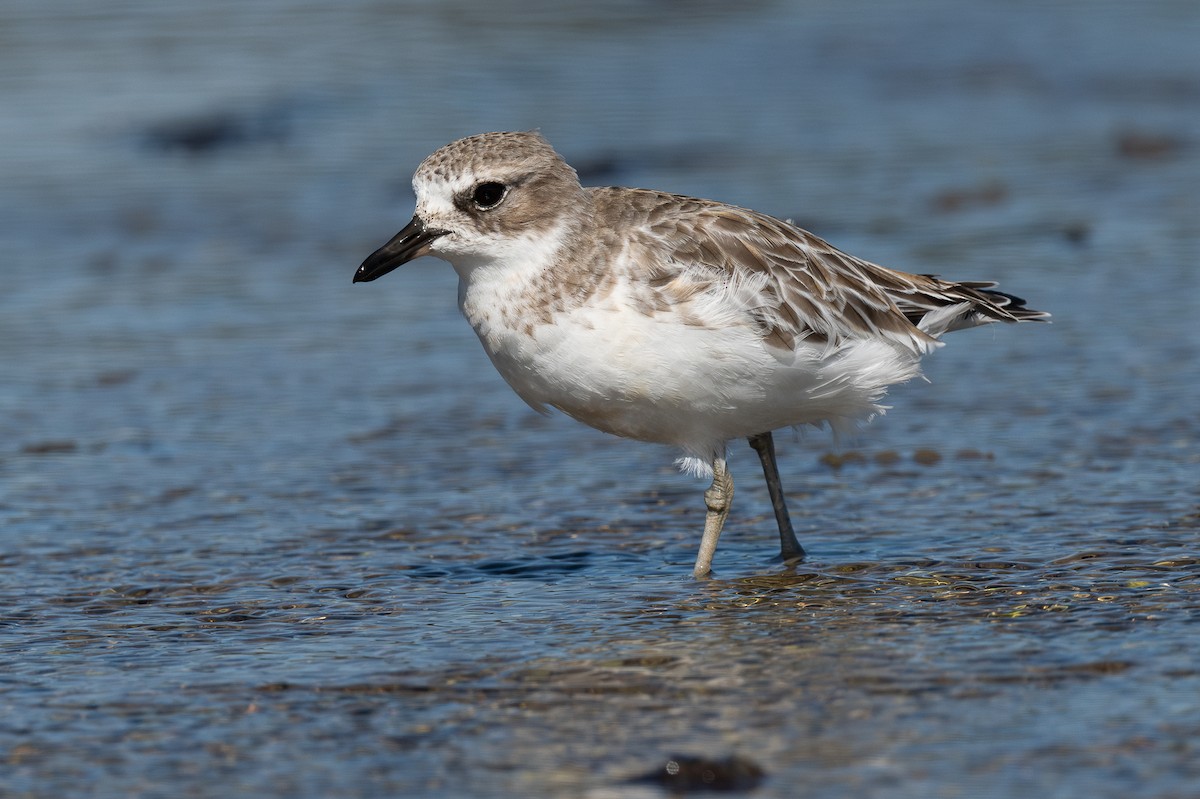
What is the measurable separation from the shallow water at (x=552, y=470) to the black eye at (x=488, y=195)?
4.76 ft

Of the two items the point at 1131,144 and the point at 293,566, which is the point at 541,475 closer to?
the point at 293,566

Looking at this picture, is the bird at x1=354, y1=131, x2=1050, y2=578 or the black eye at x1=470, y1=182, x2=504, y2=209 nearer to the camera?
the bird at x1=354, y1=131, x2=1050, y2=578

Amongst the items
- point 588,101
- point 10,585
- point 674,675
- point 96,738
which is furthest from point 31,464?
point 588,101

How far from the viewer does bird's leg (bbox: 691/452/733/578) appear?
7099 millimetres

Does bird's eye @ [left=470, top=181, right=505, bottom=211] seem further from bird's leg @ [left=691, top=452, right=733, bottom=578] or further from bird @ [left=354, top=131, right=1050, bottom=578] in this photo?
bird's leg @ [left=691, top=452, right=733, bottom=578]

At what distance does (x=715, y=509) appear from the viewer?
23.9 feet

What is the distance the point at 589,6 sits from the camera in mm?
19812

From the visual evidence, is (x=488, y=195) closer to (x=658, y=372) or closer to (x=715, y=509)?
(x=658, y=372)

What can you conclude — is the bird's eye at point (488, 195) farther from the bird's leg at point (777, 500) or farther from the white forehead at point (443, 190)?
the bird's leg at point (777, 500)

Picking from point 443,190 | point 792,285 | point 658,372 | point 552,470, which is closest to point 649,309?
point 658,372

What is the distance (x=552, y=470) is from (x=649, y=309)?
1947 millimetres

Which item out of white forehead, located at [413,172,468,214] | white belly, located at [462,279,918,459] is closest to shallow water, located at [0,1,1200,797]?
white belly, located at [462,279,918,459]

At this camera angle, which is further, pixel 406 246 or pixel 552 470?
pixel 552 470

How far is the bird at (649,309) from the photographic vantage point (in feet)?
22.1
